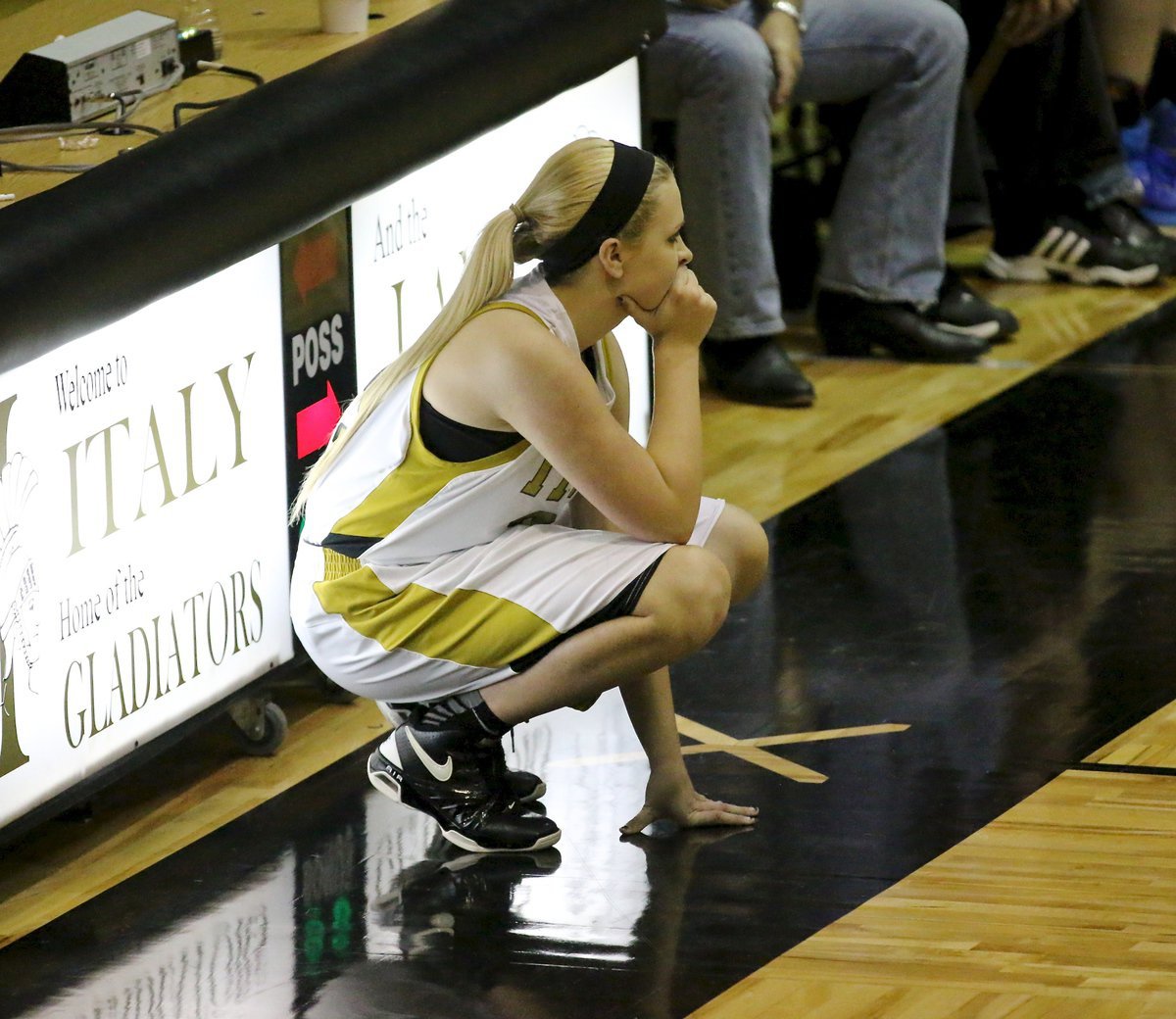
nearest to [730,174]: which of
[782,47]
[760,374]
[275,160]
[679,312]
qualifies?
[782,47]

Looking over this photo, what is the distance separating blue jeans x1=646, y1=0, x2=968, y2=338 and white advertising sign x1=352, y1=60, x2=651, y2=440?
0.70m

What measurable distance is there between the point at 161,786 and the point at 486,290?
0.81 metres

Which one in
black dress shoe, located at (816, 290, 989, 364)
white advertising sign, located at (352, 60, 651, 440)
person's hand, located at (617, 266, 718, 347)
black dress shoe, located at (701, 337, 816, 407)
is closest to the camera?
person's hand, located at (617, 266, 718, 347)

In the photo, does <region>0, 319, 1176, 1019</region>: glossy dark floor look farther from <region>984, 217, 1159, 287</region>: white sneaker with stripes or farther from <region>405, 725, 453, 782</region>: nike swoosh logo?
<region>984, 217, 1159, 287</region>: white sneaker with stripes

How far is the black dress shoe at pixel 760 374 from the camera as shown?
4.23 m

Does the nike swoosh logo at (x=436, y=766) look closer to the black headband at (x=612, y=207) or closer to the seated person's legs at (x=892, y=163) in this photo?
the black headband at (x=612, y=207)

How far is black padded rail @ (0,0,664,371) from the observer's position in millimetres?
→ 2184

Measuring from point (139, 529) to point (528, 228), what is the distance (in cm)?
58

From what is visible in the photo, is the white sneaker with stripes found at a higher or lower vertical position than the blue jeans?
lower

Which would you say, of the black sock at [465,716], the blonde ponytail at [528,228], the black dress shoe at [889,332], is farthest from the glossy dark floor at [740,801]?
the black dress shoe at [889,332]

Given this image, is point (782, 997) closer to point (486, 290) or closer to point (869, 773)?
point (869, 773)

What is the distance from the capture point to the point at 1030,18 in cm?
484

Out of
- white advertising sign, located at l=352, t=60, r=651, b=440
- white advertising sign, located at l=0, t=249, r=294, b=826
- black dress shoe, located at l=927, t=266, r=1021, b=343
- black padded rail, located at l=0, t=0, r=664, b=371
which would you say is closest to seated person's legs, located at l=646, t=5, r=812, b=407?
black dress shoe, located at l=927, t=266, r=1021, b=343

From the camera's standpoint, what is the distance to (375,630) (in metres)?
2.29
